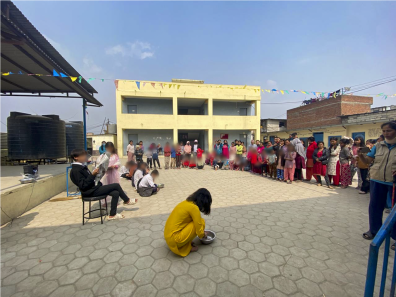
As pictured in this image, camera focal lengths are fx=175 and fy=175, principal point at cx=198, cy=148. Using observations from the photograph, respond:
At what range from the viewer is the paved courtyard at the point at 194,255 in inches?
74.3

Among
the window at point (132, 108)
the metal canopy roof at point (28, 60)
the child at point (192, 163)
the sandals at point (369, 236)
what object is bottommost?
the sandals at point (369, 236)

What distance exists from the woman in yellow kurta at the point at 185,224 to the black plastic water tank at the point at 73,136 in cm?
1042

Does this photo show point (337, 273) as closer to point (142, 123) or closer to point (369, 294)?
point (369, 294)

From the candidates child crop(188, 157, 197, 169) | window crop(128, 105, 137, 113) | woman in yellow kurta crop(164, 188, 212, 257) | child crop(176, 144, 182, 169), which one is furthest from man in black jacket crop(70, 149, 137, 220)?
window crop(128, 105, 137, 113)

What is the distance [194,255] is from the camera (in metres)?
2.42

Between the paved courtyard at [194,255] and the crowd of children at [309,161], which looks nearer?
the paved courtyard at [194,255]

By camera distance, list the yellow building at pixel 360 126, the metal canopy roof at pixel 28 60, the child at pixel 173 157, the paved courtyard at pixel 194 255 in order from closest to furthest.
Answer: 1. the paved courtyard at pixel 194 255
2. the metal canopy roof at pixel 28 60
3. the child at pixel 173 157
4. the yellow building at pixel 360 126

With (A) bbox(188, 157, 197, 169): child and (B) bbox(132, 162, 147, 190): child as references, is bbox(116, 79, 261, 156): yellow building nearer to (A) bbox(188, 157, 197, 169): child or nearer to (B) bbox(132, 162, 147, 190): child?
(A) bbox(188, 157, 197, 169): child

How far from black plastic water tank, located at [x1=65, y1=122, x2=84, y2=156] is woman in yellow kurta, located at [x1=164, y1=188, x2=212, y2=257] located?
410 inches

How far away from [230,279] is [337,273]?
1.28 m

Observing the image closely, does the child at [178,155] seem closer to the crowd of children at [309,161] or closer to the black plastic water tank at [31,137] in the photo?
the crowd of children at [309,161]

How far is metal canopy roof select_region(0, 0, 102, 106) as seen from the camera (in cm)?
362

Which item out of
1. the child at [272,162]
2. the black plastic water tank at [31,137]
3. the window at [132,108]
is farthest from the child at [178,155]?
the window at [132,108]

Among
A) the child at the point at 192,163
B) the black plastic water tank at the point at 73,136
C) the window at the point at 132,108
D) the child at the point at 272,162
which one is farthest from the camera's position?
the window at the point at 132,108
